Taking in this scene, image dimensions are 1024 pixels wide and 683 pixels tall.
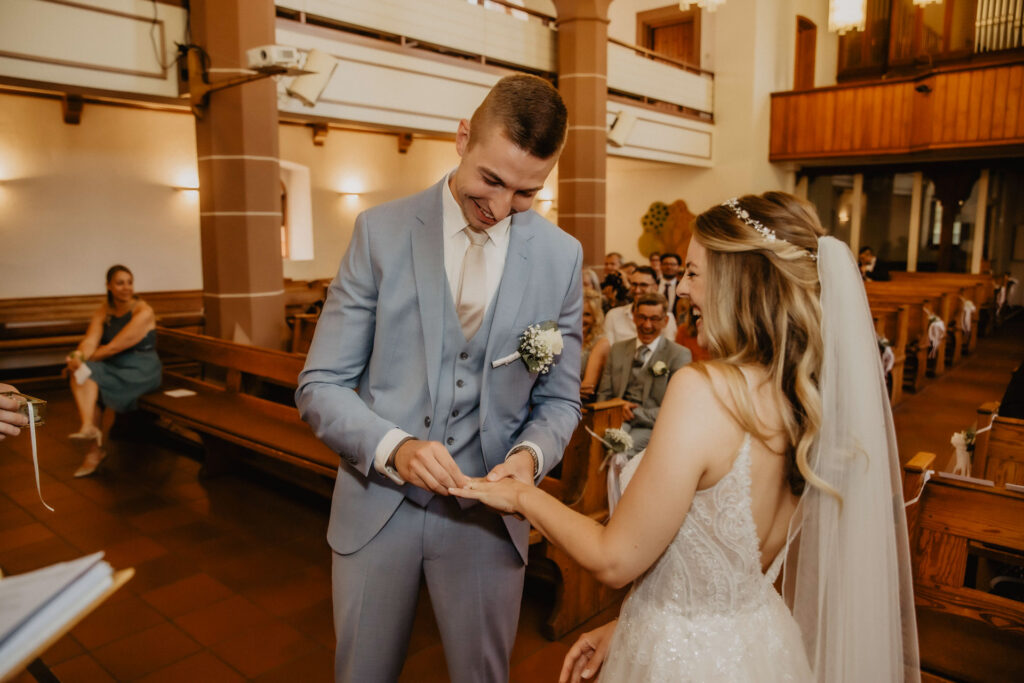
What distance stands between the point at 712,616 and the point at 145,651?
2336 mm

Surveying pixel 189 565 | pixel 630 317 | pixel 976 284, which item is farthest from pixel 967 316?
pixel 189 565

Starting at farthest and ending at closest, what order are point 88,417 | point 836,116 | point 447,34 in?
point 836,116, point 447,34, point 88,417

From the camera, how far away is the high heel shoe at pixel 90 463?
4.79 m

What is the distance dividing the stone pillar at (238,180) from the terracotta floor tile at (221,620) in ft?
10.2

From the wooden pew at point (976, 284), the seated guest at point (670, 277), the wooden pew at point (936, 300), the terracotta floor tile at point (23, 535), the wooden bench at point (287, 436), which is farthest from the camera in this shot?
the wooden pew at point (976, 284)

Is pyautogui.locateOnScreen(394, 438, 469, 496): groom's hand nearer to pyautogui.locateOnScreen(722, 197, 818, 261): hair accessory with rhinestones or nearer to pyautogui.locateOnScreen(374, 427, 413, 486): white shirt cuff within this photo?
pyautogui.locateOnScreen(374, 427, 413, 486): white shirt cuff

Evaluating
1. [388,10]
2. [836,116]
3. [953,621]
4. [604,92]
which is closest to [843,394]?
[953,621]

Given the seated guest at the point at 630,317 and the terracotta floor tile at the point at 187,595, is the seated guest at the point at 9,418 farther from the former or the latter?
the seated guest at the point at 630,317

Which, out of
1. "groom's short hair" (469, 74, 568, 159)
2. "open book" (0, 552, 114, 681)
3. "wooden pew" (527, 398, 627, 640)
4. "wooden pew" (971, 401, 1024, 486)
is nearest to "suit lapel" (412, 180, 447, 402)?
"groom's short hair" (469, 74, 568, 159)

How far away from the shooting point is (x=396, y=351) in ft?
4.99

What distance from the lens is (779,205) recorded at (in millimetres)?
1369

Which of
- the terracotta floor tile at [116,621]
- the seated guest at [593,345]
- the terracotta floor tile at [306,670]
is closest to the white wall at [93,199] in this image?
the terracotta floor tile at [116,621]

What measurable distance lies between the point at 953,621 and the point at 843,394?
4.51 feet

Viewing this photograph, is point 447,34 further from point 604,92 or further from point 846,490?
point 846,490
